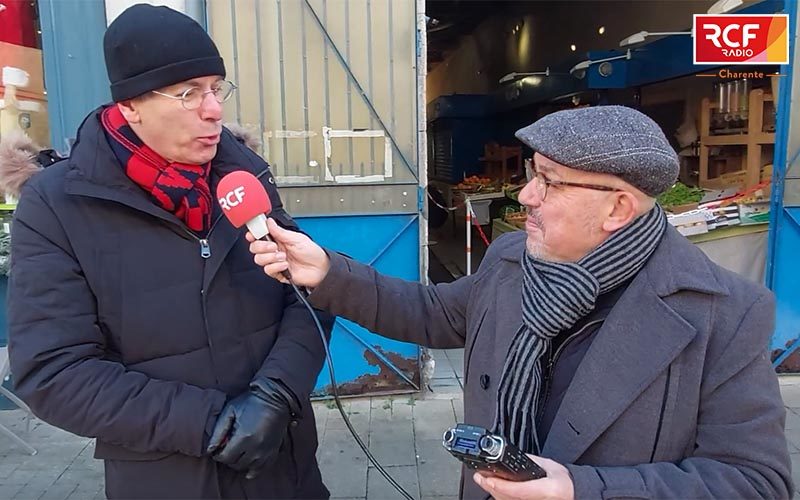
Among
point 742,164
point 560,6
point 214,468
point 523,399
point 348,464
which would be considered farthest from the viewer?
point 560,6

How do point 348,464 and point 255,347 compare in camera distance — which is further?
point 348,464

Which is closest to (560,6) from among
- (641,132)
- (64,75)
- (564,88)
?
(564,88)

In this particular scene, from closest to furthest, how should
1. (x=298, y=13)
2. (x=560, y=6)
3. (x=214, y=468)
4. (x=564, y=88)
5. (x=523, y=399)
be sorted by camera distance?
(x=523, y=399) → (x=214, y=468) → (x=298, y=13) → (x=564, y=88) → (x=560, y=6)

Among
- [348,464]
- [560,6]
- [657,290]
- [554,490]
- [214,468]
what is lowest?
[348,464]

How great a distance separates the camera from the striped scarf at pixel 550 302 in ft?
4.55

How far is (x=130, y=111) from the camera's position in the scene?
1.60 meters

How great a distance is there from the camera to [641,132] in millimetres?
1334

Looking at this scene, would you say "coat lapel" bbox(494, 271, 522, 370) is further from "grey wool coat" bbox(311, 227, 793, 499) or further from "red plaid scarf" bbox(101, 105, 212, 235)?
"red plaid scarf" bbox(101, 105, 212, 235)

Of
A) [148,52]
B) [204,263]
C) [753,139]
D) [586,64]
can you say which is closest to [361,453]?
[204,263]

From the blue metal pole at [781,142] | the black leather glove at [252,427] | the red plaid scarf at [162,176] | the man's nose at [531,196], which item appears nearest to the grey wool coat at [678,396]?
the man's nose at [531,196]

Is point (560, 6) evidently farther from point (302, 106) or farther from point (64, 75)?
point (64, 75)

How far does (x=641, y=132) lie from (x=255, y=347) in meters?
1.12

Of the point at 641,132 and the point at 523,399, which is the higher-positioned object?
the point at 641,132

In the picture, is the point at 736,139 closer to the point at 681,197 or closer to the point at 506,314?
the point at 681,197
